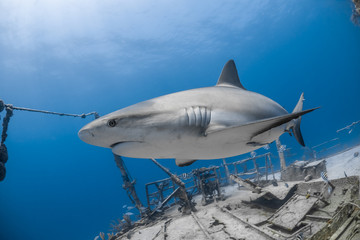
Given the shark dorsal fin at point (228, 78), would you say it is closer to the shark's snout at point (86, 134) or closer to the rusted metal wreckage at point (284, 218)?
the shark's snout at point (86, 134)

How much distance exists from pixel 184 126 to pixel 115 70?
84.2 metres

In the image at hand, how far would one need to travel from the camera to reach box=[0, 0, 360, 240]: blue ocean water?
5512cm

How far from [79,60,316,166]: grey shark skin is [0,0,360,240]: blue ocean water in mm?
59794

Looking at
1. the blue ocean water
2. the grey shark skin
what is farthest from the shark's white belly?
the blue ocean water

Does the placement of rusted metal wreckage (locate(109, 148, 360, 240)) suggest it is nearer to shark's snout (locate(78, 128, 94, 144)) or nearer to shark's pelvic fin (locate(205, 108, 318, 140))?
shark's pelvic fin (locate(205, 108, 318, 140))

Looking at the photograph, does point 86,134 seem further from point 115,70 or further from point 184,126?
point 115,70

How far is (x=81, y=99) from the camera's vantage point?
10462 cm

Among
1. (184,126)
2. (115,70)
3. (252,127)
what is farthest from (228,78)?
(115,70)

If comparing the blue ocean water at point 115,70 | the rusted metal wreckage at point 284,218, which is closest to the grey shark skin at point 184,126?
the rusted metal wreckage at point 284,218

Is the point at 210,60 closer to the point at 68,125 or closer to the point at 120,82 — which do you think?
the point at 120,82

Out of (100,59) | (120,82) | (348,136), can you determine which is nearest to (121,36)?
(100,59)

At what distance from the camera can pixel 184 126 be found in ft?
5.92

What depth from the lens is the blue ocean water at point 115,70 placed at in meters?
55.1

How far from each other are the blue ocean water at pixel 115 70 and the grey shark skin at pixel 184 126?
5979 centimetres
